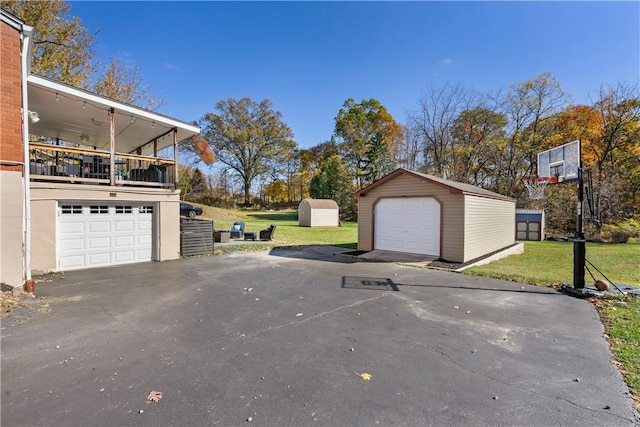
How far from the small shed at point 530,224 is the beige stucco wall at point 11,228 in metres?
24.7

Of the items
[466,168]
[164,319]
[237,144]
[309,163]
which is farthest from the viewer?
[309,163]

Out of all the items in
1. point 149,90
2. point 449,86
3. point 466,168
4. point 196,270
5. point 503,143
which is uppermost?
point 449,86

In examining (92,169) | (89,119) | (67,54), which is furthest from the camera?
A: (67,54)

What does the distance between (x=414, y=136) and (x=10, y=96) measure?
34.5 metres

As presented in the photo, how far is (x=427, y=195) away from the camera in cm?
1138

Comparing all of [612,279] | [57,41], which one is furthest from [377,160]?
[57,41]

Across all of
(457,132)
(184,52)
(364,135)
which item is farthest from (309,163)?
(184,52)

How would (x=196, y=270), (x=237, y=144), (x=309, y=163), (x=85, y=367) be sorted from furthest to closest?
(x=309, y=163), (x=237, y=144), (x=196, y=270), (x=85, y=367)

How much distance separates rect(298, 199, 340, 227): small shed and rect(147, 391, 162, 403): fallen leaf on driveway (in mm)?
24162

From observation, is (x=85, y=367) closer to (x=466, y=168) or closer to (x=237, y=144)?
(x=466, y=168)

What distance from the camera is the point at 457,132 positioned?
30.5m

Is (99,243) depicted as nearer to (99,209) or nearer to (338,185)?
(99,209)

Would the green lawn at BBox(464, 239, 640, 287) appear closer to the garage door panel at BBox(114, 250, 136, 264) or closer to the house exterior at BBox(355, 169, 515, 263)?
the house exterior at BBox(355, 169, 515, 263)

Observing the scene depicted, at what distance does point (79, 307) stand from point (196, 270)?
3556mm
